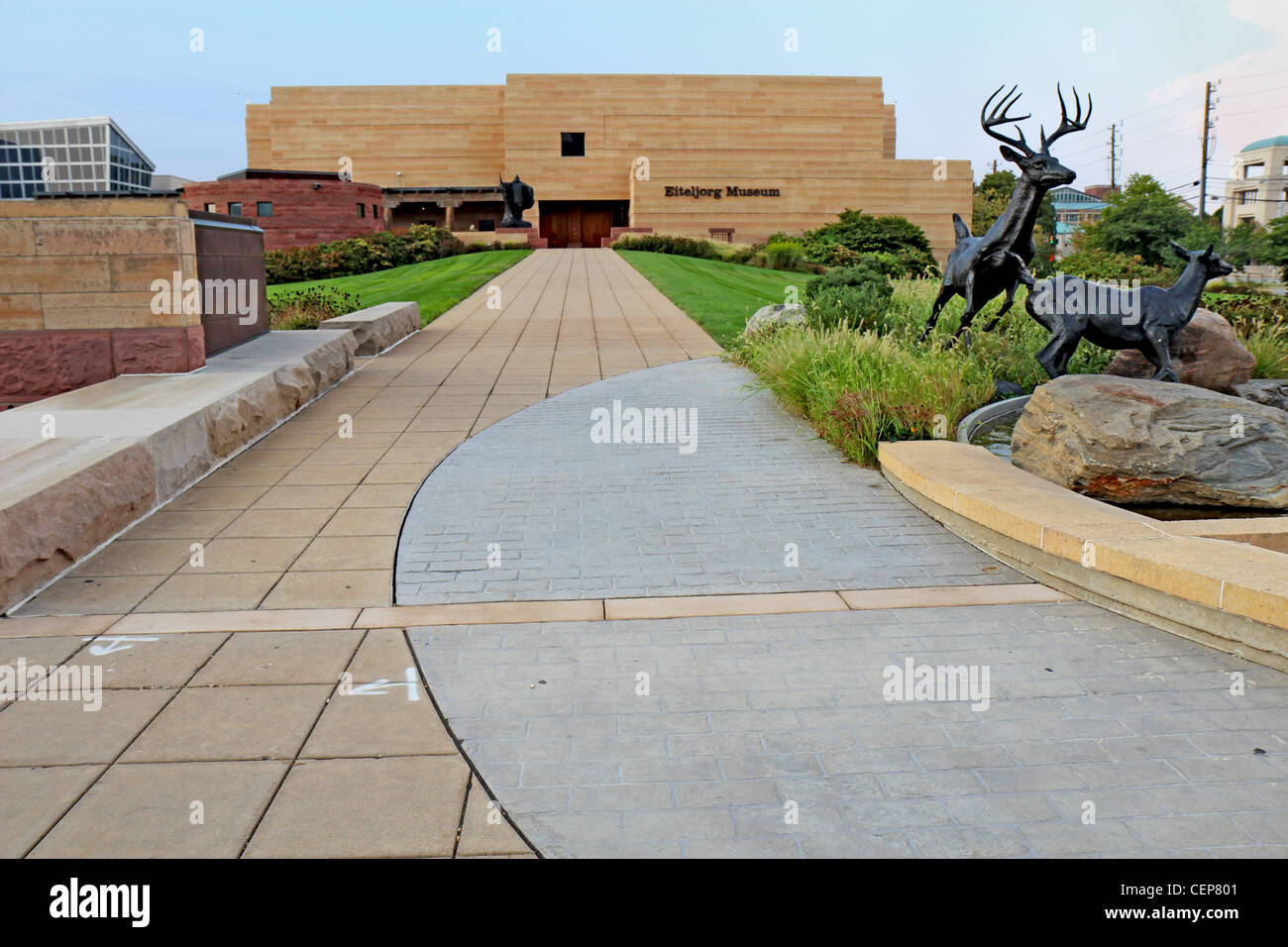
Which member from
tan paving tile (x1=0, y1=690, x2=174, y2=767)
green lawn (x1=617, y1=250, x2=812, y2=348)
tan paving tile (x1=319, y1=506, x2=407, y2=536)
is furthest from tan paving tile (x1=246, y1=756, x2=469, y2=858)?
green lawn (x1=617, y1=250, x2=812, y2=348)

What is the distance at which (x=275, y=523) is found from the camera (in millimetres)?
6664

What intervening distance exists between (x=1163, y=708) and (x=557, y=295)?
853 inches

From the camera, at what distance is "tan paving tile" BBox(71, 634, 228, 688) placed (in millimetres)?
4320

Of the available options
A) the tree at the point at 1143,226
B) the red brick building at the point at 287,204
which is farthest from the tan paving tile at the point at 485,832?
the tree at the point at 1143,226

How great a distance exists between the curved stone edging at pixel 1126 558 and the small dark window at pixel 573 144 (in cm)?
5871

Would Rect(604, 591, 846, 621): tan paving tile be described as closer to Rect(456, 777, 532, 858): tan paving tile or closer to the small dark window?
Rect(456, 777, 532, 858): tan paving tile

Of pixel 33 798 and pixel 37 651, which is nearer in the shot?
pixel 33 798

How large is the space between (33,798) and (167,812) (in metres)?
0.51

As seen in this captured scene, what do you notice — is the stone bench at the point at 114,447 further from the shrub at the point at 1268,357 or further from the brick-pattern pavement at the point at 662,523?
the shrub at the point at 1268,357

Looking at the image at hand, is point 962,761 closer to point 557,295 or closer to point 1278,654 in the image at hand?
point 1278,654

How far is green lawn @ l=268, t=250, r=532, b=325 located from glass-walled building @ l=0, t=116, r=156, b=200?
349 inches

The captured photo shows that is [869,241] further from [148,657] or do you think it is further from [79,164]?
[148,657]

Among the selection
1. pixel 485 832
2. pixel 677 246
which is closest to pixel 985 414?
pixel 485 832

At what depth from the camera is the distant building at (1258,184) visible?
3214 inches
